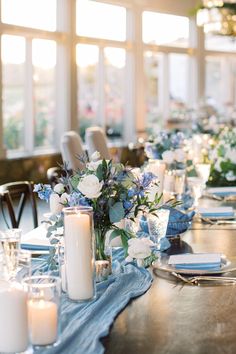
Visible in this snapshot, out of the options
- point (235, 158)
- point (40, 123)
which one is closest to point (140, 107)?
point (40, 123)

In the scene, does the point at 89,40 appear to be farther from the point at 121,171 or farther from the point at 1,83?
the point at 121,171

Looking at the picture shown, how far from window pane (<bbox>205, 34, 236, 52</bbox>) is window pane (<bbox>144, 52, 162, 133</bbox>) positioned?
183 cm

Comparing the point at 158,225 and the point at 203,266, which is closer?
the point at 203,266

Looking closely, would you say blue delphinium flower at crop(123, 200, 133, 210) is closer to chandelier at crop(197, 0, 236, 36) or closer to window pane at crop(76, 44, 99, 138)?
chandelier at crop(197, 0, 236, 36)

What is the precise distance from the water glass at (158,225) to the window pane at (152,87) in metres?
10.2

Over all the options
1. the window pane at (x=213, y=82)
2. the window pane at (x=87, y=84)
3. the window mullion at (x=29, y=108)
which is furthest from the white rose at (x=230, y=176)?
the window pane at (x=213, y=82)

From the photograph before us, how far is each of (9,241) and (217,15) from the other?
716 cm

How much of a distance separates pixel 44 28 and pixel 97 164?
822 centimetres

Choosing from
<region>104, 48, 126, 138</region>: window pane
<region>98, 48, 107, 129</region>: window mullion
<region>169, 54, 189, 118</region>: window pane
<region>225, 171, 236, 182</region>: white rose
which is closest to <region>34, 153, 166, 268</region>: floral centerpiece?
<region>225, 171, 236, 182</region>: white rose

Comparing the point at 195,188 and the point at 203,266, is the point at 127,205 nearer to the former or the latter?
the point at 203,266

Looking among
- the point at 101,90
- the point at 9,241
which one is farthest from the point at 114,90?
the point at 9,241

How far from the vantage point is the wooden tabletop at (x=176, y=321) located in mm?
1754

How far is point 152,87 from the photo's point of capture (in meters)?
13.3

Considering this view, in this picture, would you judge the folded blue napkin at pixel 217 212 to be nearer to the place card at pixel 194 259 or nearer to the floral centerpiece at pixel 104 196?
the place card at pixel 194 259
